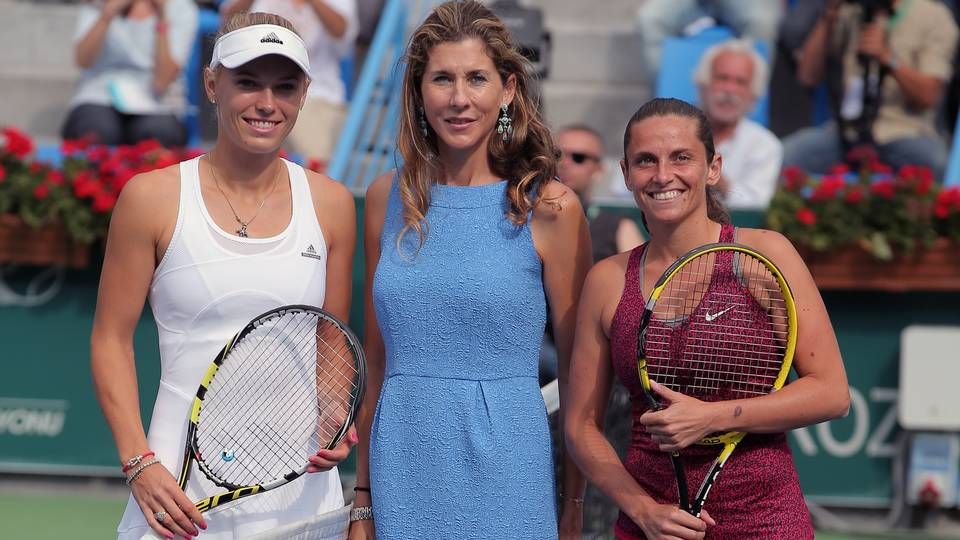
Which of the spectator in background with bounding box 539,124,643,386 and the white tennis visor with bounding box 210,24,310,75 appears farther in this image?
the spectator in background with bounding box 539,124,643,386

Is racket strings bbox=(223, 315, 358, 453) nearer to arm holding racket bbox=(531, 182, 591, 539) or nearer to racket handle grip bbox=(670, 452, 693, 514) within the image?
arm holding racket bbox=(531, 182, 591, 539)

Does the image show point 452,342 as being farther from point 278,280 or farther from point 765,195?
point 765,195

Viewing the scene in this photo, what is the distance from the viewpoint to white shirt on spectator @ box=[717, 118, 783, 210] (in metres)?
6.57

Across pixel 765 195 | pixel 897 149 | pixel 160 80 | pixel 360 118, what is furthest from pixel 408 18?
pixel 897 149

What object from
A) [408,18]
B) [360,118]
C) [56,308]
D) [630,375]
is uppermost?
[408,18]

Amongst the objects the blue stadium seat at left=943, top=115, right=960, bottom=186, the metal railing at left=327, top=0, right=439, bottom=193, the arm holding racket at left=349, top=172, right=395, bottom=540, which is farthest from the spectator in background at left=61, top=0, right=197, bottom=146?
the arm holding racket at left=349, top=172, right=395, bottom=540

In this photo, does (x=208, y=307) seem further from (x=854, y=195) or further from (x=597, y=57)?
(x=597, y=57)

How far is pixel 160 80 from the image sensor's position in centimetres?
754

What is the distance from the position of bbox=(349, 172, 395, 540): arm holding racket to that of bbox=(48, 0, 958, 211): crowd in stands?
140 inches

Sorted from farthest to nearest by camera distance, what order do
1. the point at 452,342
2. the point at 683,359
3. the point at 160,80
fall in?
the point at 160,80, the point at 452,342, the point at 683,359

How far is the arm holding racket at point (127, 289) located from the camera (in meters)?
2.78

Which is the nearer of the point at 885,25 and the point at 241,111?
the point at 241,111

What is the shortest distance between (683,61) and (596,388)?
4930 millimetres

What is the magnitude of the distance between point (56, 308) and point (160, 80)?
204 cm
